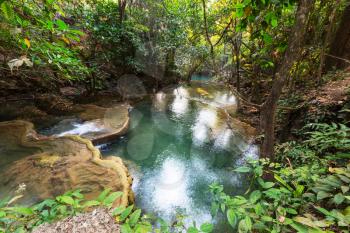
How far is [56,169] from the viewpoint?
2879 mm

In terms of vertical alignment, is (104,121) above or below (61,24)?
below

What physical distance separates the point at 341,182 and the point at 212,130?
4693mm

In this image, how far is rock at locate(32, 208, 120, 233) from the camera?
41.4 inches

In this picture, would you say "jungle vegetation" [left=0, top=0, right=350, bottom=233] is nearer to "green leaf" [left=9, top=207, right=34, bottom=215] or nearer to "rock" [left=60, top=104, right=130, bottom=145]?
"green leaf" [left=9, top=207, right=34, bottom=215]

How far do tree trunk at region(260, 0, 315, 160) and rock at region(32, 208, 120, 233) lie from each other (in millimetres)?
2270

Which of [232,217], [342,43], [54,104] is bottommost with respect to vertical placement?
[54,104]

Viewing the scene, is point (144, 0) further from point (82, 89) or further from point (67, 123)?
point (67, 123)

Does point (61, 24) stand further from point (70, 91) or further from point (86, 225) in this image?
point (70, 91)

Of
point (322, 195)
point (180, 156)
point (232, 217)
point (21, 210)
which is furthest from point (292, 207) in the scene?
point (180, 156)

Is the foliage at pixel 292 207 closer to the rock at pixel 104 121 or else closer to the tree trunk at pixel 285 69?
the tree trunk at pixel 285 69

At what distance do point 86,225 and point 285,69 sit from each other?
2549 mm

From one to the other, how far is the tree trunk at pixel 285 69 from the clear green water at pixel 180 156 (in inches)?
45.9

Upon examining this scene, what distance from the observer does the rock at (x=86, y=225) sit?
1.05m

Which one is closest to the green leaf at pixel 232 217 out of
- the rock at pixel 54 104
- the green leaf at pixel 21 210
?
the green leaf at pixel 21 210
